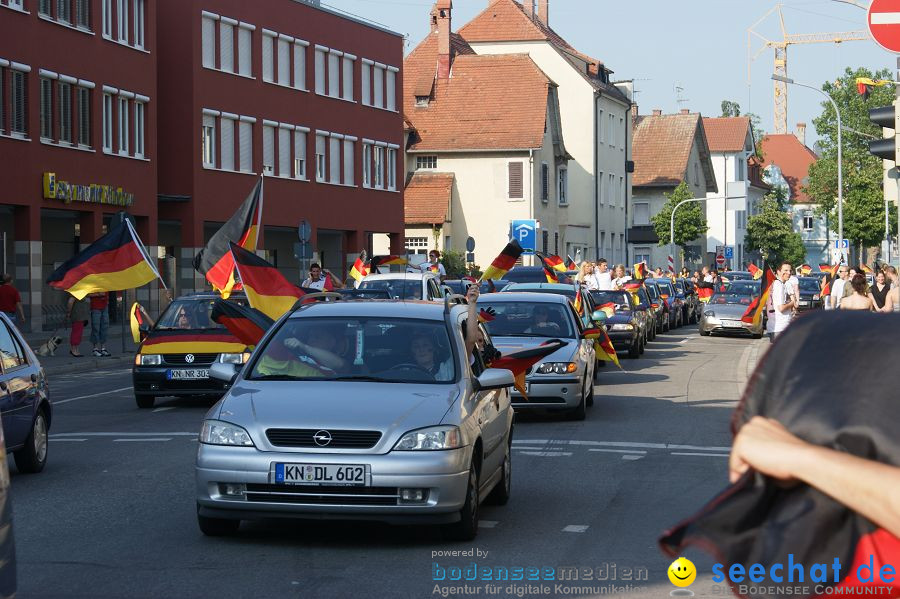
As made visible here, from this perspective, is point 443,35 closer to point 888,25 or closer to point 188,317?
point 188,317

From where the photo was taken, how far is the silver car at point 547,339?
56.0 feet

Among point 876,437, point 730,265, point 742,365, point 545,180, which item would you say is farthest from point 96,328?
point 730,265

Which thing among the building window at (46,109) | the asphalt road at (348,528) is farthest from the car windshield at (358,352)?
the building window at (46,109)

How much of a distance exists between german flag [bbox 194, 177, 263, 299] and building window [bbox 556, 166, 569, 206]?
5223 centimetres

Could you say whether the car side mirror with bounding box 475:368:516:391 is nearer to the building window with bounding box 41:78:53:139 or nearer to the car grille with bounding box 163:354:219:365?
the car grille with bounding box 163:354:219:365

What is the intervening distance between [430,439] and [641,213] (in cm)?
9183

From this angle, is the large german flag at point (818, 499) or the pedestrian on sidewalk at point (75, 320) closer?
the large german flag at point (818, 499)

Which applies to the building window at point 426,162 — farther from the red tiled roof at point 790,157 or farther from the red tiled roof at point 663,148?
the red tiled roof at point 790,157

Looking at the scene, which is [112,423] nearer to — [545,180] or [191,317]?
[191,317]

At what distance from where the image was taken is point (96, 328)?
30672mm

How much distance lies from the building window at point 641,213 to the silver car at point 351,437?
90.0 metres

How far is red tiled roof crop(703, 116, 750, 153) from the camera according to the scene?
368ft

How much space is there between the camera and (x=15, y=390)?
12.0 metres

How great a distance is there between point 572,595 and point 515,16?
7604 centimetres
